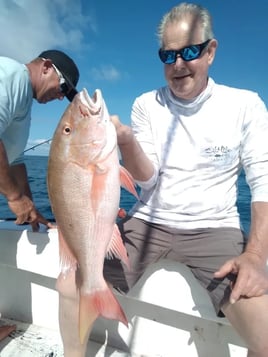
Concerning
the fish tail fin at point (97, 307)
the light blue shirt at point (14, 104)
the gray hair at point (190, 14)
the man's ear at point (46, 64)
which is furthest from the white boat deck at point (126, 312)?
the gray hair at point (190, 14)

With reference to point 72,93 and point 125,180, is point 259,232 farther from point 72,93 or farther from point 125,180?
point 72,93

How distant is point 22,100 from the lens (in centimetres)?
265

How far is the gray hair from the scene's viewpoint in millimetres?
2408

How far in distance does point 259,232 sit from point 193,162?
25.6 inches

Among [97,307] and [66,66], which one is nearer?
[97,307]

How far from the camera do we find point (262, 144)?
2297 mm

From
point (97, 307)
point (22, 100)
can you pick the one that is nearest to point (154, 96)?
point (22, 100)

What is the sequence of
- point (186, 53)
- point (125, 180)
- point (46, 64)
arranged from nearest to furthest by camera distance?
1. point (125, 180)
2. point (186, 53)
3. point (46, 64)

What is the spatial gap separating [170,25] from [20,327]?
261 centimetres

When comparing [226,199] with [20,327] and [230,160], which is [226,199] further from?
[20,327]

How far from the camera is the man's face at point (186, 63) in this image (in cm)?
238

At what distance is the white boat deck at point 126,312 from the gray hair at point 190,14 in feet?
5.21

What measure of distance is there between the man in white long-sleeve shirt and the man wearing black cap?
0.76 m

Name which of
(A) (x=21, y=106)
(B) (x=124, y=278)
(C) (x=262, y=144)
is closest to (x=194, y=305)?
(B) (x=124, y=278)
